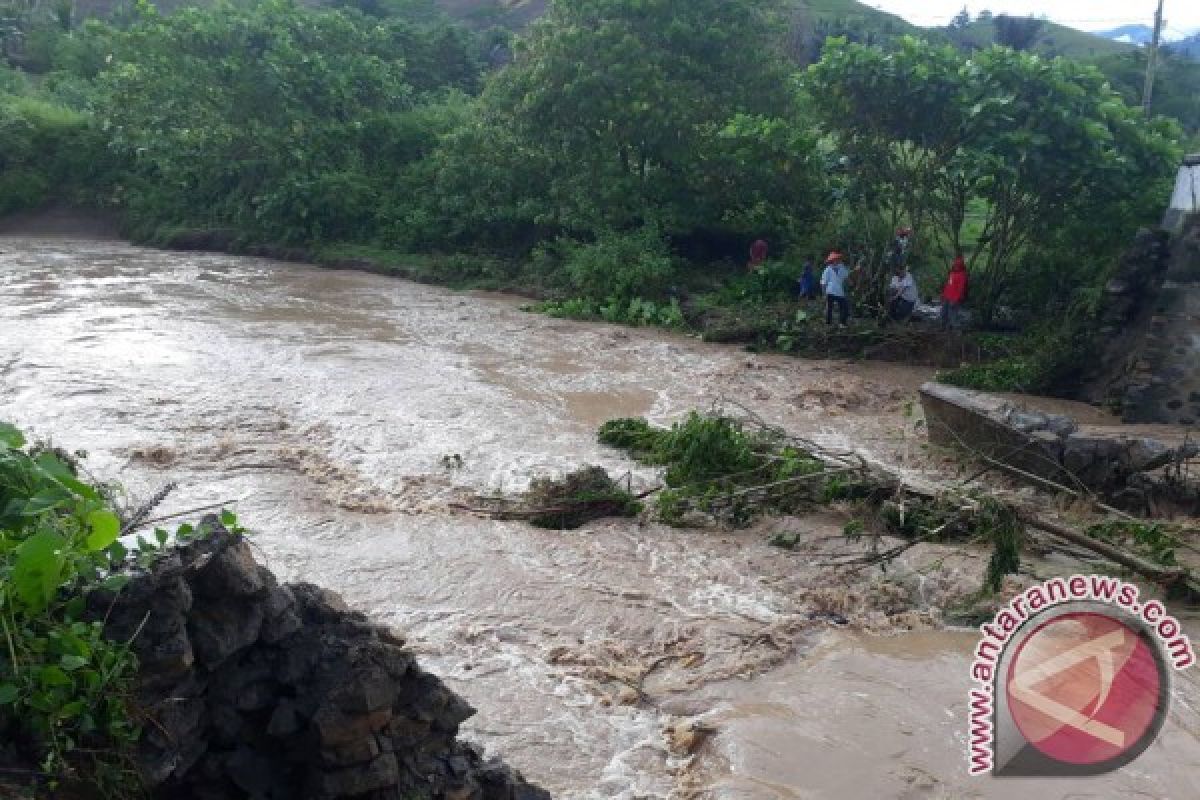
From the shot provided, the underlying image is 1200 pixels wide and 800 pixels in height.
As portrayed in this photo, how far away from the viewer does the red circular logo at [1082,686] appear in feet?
11.8

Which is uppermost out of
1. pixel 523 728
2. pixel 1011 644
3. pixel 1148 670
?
pixel 1011 644

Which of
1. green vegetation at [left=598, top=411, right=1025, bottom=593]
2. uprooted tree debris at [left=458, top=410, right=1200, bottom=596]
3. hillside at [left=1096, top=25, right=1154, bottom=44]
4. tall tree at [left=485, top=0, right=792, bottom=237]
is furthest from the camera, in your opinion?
hillside at [left=1096, top=25, right=1154, bottom=44]

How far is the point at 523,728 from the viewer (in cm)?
584

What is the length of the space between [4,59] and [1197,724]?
1802 inches

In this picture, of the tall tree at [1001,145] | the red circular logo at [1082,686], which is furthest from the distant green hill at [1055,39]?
the red circular logo at [1082,686]

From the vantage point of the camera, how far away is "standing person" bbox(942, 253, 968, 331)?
1598cm

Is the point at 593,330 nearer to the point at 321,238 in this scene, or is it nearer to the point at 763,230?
the point at 763,230

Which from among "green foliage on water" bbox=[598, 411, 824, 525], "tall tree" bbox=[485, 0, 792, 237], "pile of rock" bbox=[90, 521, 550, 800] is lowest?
"green foliage on water" bbox=[598, 411, 824, 525]

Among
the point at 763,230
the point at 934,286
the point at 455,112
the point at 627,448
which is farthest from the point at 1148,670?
the point at 455,112

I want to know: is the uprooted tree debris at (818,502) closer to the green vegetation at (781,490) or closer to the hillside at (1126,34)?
the green vegetation at (781,490)

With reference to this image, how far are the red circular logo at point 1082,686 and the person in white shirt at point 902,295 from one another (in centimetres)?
1278

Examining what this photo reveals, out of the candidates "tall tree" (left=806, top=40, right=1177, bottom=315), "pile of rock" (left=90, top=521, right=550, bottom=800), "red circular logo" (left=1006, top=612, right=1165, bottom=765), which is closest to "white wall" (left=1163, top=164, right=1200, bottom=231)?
"tall tree" (left=806, top=40, right=1177, bottom=315)

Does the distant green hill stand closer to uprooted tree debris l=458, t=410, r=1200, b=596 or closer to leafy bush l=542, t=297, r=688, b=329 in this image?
leafy bush l=542, t=297, r=688, b=329

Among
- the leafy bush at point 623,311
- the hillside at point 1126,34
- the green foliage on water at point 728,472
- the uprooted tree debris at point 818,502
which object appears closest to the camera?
the uprooted tree debris at point 818,502
